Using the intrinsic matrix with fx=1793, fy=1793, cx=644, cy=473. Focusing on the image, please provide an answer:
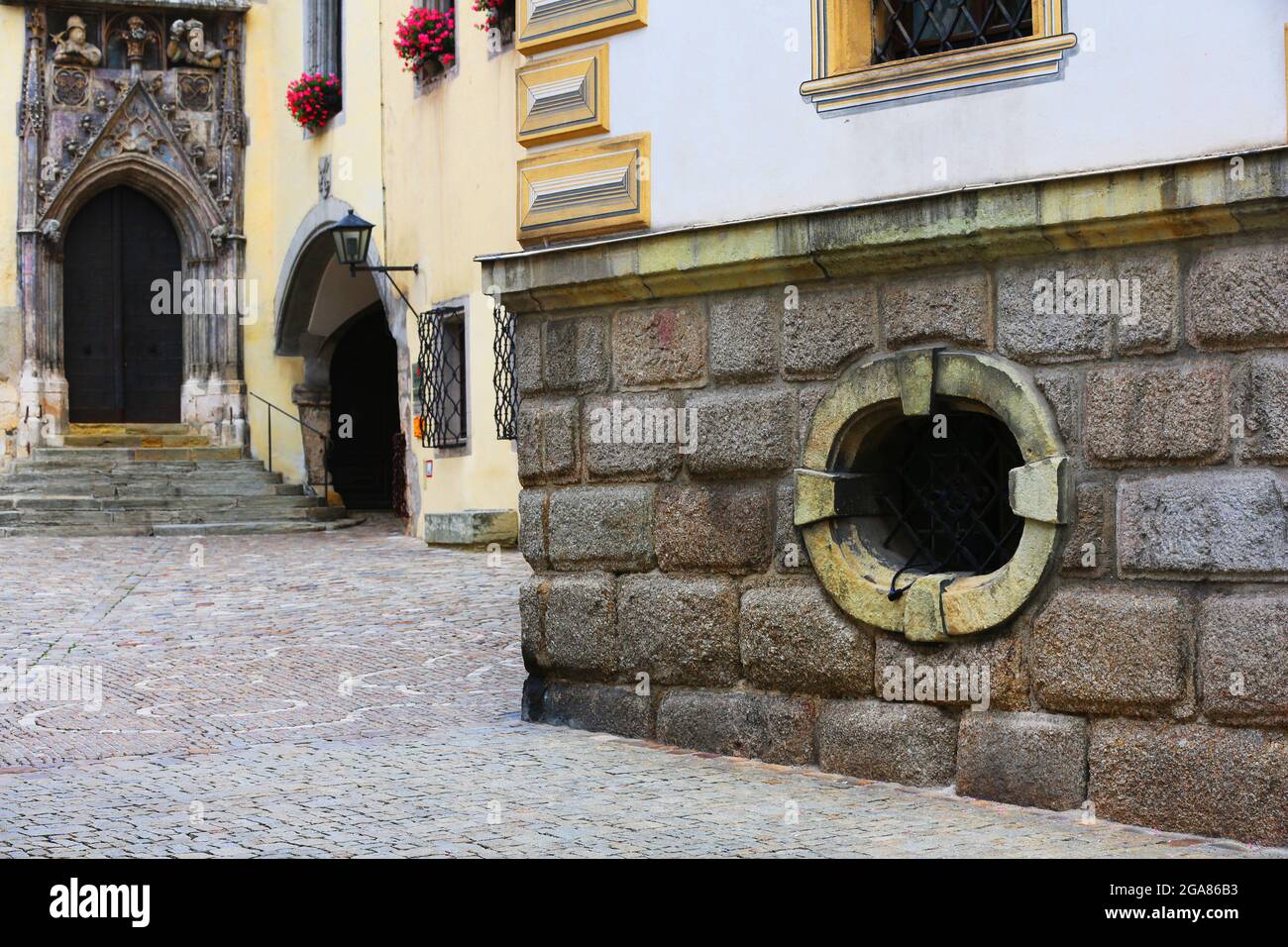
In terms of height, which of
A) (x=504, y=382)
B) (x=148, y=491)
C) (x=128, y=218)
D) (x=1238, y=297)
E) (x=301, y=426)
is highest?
(x=128, y=218)

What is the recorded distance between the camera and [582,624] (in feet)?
25.7

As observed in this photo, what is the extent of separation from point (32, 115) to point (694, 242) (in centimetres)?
1699

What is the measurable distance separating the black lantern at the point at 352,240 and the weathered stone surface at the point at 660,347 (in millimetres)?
10401

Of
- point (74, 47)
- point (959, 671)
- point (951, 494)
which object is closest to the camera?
point (959, 671)

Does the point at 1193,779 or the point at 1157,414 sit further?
the point at 1157,414

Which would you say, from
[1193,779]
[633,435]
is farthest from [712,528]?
[1193,779]

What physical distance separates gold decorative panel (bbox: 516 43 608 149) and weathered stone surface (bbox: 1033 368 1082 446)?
2.53 m

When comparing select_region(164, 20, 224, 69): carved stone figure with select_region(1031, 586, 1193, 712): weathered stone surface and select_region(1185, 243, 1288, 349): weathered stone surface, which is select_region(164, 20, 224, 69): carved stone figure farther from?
select_region(1185, 243, 1288, 349): weathered stone surface

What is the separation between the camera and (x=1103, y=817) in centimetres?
609

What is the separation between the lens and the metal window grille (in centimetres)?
1769

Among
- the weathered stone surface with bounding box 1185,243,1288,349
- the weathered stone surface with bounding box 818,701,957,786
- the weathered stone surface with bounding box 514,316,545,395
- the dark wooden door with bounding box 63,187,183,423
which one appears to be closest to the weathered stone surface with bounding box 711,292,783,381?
the weathered stone surface with bounding box 514,316,545,395

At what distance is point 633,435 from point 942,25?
2.10 metres

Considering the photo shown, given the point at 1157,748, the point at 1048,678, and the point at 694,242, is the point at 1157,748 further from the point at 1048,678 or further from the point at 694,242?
the point at 694,242

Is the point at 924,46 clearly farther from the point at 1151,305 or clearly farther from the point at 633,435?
the point at 633,435
